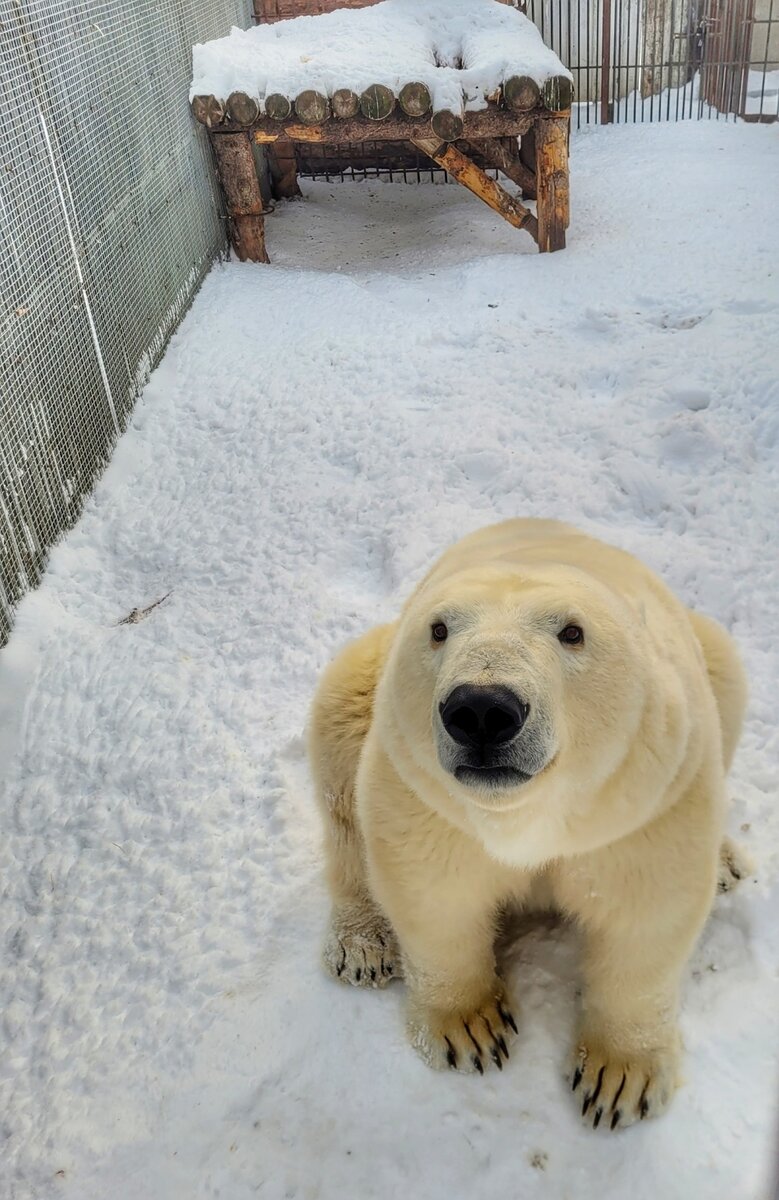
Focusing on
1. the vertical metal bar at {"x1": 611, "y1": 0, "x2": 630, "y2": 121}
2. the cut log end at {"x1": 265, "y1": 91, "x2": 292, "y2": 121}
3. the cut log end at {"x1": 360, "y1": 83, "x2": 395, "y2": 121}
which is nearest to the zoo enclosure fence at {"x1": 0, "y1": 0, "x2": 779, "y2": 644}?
the cut log end at {"x1": 265, "y1": 91, "x2": 292, "y2": 121}

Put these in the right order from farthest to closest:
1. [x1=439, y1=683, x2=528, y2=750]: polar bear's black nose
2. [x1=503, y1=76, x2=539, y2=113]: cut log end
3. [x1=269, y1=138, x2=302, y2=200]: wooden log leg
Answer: [x1=269, y1=138, x2=302, y2=200]: wooden log leg
[x1=503, y1=76, x2=539, y2=113]: cut log end
[x1=439, y1=683, x2=528, y2=750]: polar bear's black nose

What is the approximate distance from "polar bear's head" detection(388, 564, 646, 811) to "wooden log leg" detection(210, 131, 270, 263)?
4.94 m

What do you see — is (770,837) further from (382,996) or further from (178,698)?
(178,698)

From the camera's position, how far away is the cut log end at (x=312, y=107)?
525 cm

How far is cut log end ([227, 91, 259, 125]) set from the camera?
5281mm

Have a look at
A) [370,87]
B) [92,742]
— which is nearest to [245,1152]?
[92,742]

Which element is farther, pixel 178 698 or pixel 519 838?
pixel 178 698

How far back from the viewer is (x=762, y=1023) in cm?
178

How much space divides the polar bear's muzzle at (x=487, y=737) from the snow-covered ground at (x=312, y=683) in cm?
83

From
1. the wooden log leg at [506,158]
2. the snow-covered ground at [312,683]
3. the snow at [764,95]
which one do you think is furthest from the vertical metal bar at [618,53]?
the snow-covered ground at [312,683]

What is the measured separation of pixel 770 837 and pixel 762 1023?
0.48 meters

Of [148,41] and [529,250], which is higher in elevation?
[148,41]

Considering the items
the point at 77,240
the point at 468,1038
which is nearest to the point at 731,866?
the point at 468,1038

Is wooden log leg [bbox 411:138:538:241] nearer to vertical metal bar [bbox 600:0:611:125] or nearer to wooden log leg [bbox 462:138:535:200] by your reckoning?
wooden log leg [bbox 462:138:535:200]
